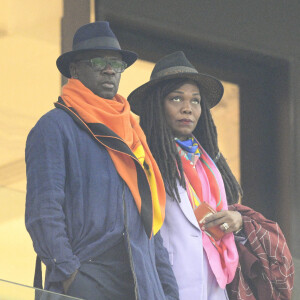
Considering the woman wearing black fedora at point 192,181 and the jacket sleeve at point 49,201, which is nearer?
the jacket sleeve at point 49,201

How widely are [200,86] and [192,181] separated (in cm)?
50

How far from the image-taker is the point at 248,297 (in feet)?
15.4

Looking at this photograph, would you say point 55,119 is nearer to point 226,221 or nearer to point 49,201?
point 49,201

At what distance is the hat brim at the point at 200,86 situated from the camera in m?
4.79

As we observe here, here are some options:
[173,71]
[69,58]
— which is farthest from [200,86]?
[69,58]

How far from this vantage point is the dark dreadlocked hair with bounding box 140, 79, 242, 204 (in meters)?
4.61

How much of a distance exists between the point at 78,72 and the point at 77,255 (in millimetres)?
821

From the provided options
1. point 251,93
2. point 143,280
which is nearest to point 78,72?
point 143,280

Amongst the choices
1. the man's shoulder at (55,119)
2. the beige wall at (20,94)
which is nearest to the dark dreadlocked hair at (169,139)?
the man's shoulder at (55,119)

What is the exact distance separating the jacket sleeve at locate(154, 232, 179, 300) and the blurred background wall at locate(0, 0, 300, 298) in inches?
84.6

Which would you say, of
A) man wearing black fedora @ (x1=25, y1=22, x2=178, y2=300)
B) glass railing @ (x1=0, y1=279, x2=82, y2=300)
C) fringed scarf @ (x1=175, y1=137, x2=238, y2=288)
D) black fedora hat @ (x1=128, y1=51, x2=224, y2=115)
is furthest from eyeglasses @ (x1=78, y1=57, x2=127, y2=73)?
glass railing @ (x1=0, y1=279, x2=82, y2=300)

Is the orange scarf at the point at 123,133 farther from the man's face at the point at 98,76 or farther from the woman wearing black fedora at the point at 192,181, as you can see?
the woman wearing black fedora at the point at 192,181

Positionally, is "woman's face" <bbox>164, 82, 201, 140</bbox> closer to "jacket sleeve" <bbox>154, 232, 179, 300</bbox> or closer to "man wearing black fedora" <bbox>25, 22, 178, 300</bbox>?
"man wearing black fedora" <bbox>25, 22, 178, 300</bbox>

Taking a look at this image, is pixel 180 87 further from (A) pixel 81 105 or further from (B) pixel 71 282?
(B) pixel 71 282
